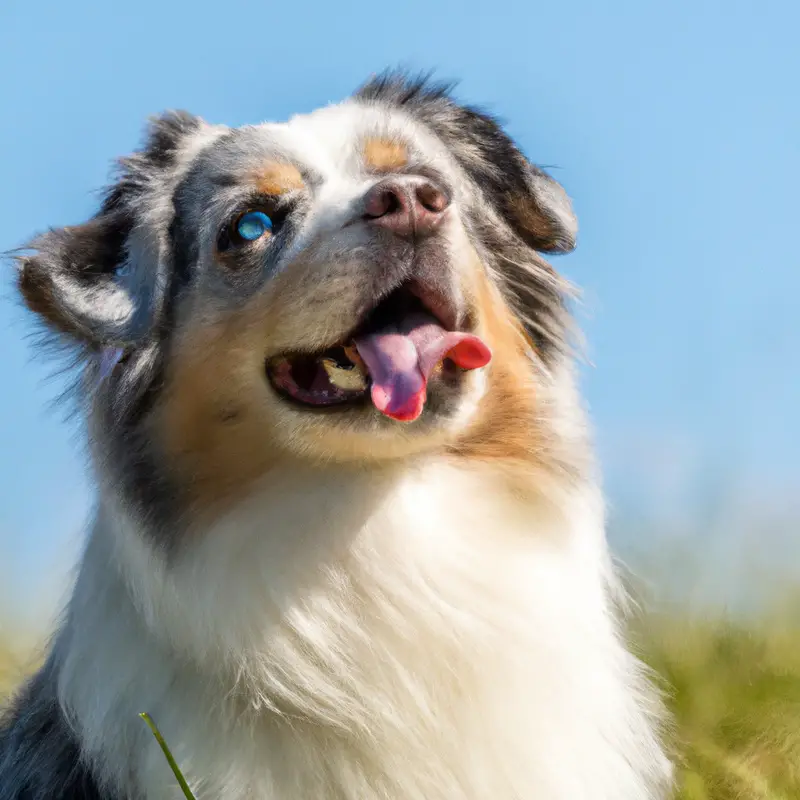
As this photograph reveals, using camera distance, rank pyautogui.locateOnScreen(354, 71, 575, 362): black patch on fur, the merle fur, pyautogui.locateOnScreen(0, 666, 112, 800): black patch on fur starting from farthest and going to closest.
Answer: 1. pyautogui.locateOnScreen(354, 71, 575, 362): black patch on fur
2. the merle fur
3. pyautogui.locateOnScreen(0, 666, 112, 800): black patch on fur

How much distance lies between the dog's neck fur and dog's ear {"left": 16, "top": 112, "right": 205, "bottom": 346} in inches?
21.8

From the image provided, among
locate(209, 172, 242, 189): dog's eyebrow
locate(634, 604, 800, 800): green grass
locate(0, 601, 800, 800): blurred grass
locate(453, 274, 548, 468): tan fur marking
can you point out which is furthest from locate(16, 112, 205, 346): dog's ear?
locate(634, 604, 800, 800): green grass

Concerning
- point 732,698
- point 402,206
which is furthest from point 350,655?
point 732,698

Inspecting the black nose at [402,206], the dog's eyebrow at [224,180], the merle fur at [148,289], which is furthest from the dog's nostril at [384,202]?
the merle fur at [148,289]

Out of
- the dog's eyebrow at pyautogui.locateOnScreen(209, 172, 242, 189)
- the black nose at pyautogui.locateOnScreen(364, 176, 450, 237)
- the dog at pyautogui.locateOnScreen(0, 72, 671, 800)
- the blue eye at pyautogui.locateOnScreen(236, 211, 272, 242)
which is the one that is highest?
the black nose at pyautogui.locateOnScreen(364, 176, 450, 237)

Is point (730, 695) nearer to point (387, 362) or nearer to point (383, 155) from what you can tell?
point (387, 362)

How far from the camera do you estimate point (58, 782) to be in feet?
8.91

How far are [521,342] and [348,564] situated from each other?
94 centimetres

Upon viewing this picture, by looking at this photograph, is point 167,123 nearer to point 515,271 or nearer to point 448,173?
point 448,173

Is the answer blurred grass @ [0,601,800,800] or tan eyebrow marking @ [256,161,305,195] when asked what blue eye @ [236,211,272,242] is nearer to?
tan eyebrow marking @ [256,161,305,195]

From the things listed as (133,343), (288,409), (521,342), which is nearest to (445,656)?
(288,409)

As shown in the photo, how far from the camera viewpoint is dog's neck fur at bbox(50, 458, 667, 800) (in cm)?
254

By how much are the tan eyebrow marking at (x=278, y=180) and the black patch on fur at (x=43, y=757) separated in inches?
62.4

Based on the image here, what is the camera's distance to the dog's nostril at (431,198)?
2.61m
